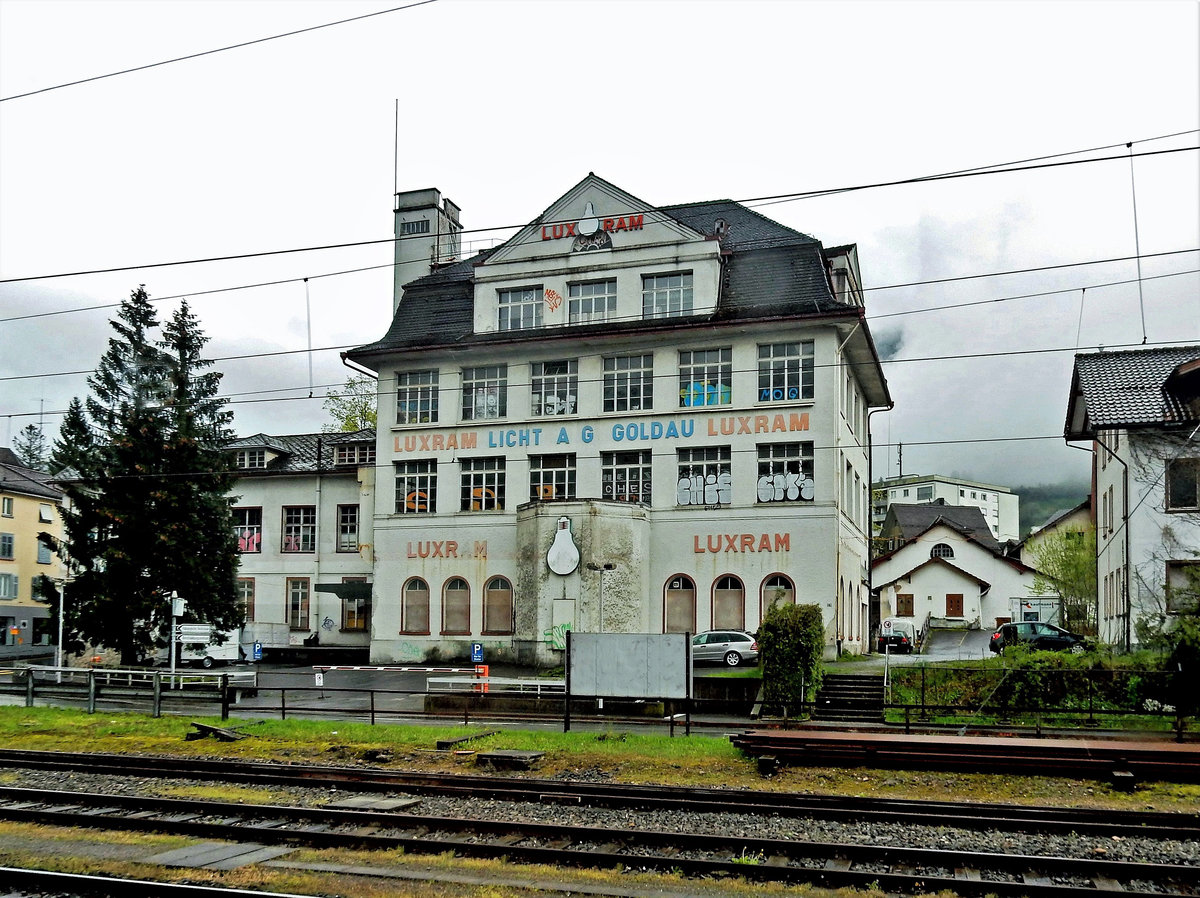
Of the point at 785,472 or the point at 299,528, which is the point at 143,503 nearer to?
the point at 299,528

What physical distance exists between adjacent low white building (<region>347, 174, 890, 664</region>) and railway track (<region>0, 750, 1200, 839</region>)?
834 inches

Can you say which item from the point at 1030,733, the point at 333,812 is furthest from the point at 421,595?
the point at 333,812

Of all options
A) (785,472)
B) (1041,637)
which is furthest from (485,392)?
(1041,637)

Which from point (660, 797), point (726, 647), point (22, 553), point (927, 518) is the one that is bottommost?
point (660, 797)

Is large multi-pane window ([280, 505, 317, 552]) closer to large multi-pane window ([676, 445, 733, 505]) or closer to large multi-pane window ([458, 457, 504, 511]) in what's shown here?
large multi-pane window ([458, 457, 504, 511])

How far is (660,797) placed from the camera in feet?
51.0

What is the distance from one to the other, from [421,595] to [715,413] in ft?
45.1

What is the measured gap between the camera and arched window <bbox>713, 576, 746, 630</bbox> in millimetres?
40031

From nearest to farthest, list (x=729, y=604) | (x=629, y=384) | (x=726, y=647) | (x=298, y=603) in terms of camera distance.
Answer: (x=726, y=647), (x=729, y=604), (x=629, y=384), (x=298, y=603)

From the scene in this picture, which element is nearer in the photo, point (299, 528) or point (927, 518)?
point (299, 528)

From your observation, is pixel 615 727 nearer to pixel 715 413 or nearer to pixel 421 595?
pixel 715 413

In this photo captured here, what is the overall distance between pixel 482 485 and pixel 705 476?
905cm

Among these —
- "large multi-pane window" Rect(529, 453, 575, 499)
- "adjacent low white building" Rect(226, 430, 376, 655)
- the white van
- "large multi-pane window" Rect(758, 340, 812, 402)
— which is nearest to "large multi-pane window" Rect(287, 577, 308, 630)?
"adjacent low white building" Rect(226, 430, 376, 655)

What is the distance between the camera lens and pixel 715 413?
40969mm
